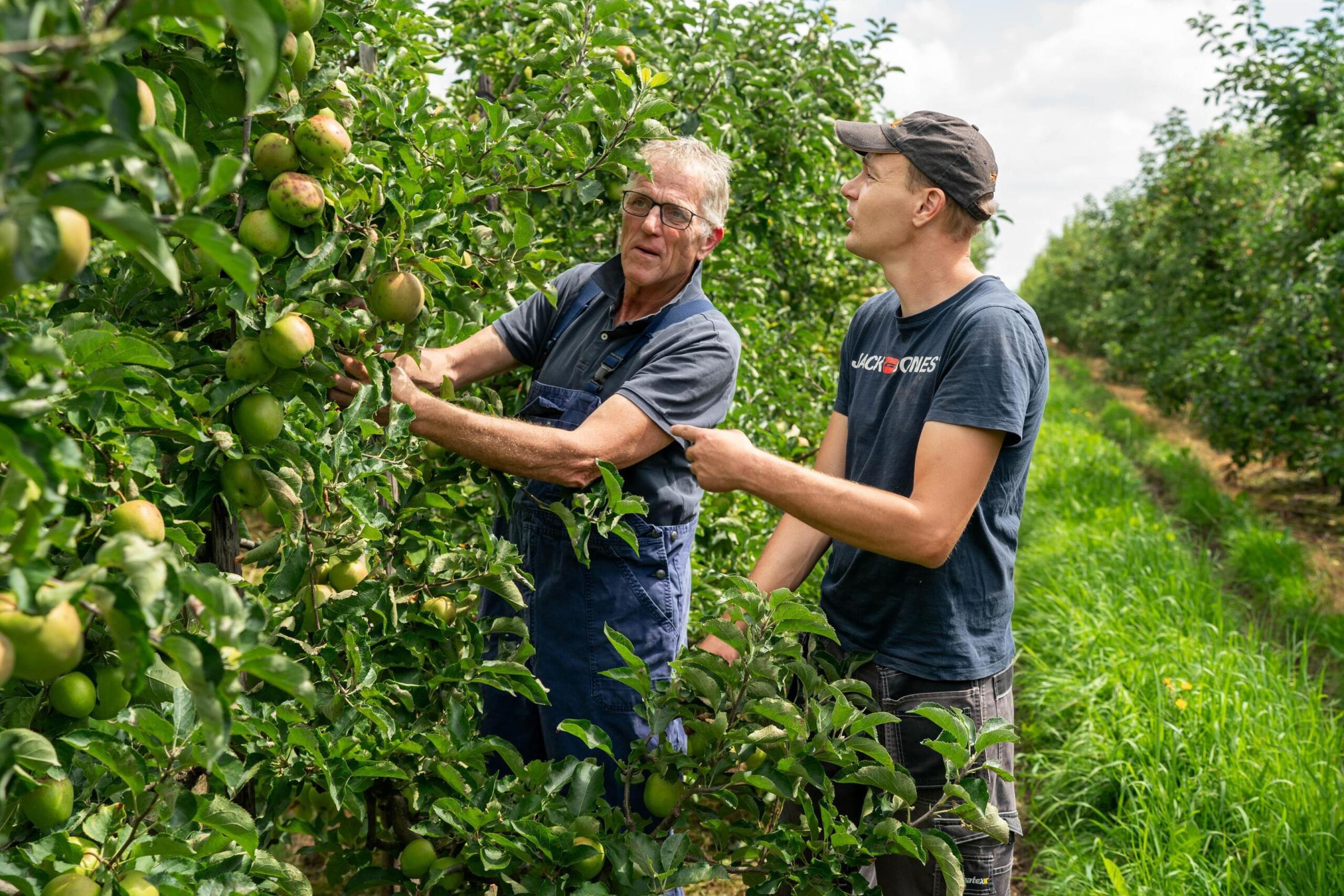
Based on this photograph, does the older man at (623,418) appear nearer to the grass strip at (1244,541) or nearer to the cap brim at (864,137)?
the cap brim at (864,137)

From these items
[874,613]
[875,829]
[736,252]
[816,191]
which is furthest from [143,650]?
[816,191]

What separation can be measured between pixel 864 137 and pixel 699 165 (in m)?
0.39

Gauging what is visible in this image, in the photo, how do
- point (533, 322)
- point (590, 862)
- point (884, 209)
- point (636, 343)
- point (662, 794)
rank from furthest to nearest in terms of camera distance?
point (533, 322), point (636, 343), point (884, 209), point (662, 794), point (590, 862)

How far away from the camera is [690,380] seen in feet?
6.60

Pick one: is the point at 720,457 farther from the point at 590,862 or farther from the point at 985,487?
the point at 590,862

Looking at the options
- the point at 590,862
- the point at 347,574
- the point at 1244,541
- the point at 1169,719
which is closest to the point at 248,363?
the point at 347,574

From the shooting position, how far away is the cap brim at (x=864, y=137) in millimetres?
1898

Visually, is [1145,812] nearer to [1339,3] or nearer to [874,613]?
[874,613]

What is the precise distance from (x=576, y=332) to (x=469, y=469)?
479 millimetres

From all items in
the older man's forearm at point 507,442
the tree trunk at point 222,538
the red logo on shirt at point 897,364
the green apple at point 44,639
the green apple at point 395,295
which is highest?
the red logo on shirt at point 897,364

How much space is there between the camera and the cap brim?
6.23 ft

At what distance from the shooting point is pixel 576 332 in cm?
222

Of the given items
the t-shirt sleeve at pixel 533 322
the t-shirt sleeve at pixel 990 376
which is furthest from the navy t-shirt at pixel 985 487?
the t-shirt sleeve at pixel 533 322

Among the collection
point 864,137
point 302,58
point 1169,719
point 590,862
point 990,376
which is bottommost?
point 1169,719
